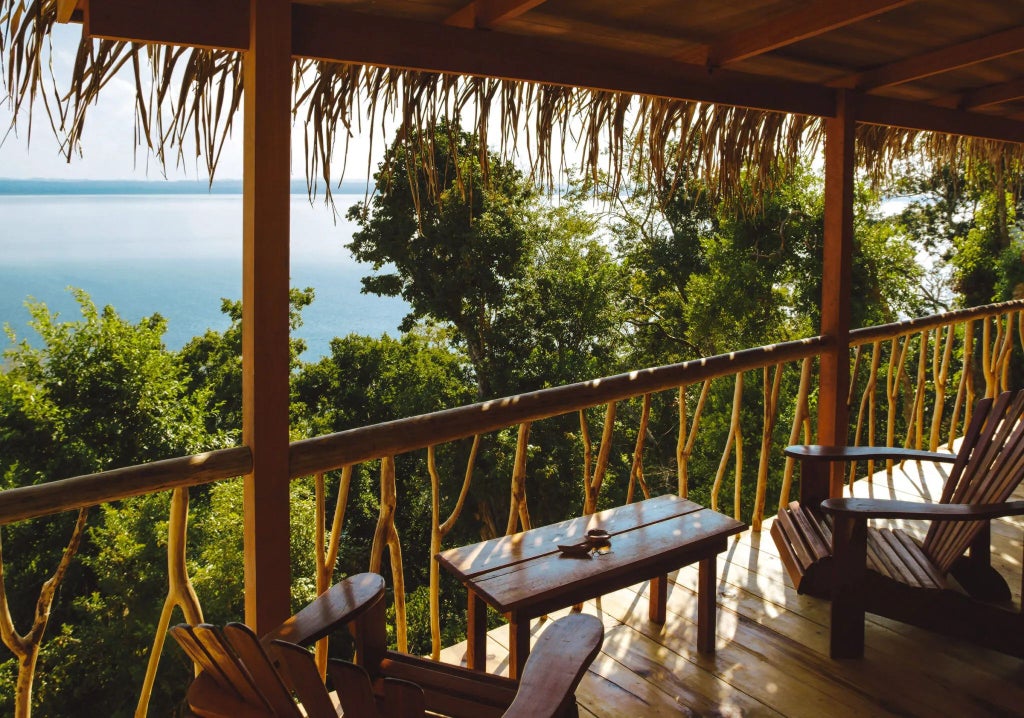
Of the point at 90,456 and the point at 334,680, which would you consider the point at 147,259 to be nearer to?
the point at 90,456

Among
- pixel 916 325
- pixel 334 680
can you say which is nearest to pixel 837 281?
pixel 916 325

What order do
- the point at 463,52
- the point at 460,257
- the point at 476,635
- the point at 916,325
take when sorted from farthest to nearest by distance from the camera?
the point at 460,257, the point at 916,325, the point at 463,52, the point at 476,635

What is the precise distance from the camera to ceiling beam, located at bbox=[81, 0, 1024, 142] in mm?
1864

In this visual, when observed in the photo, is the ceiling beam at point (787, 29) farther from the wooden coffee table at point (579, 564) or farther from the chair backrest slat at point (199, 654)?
the chair backrest slat at point (199, 654)

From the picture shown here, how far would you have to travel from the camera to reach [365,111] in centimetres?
253

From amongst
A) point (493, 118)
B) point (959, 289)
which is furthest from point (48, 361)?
point (959, 289)

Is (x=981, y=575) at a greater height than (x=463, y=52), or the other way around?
(x=463, y=52)

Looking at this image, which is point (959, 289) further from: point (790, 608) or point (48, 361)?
point (48, 361)

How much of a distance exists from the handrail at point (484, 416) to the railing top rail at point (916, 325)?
703mm

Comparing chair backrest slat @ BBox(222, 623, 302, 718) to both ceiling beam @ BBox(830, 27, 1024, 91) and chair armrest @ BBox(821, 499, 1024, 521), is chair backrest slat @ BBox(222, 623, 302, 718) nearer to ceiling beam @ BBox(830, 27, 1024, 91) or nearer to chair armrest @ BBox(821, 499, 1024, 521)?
chair armrest @ BBox(821, 499, 1024, 521)

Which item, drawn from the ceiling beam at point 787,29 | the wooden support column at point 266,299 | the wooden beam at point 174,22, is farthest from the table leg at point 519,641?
the ceiling beam at point 787,29

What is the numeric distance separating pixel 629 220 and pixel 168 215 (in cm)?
3246

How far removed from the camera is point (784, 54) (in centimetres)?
304

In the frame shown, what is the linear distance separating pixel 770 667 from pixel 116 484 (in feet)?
6.33
